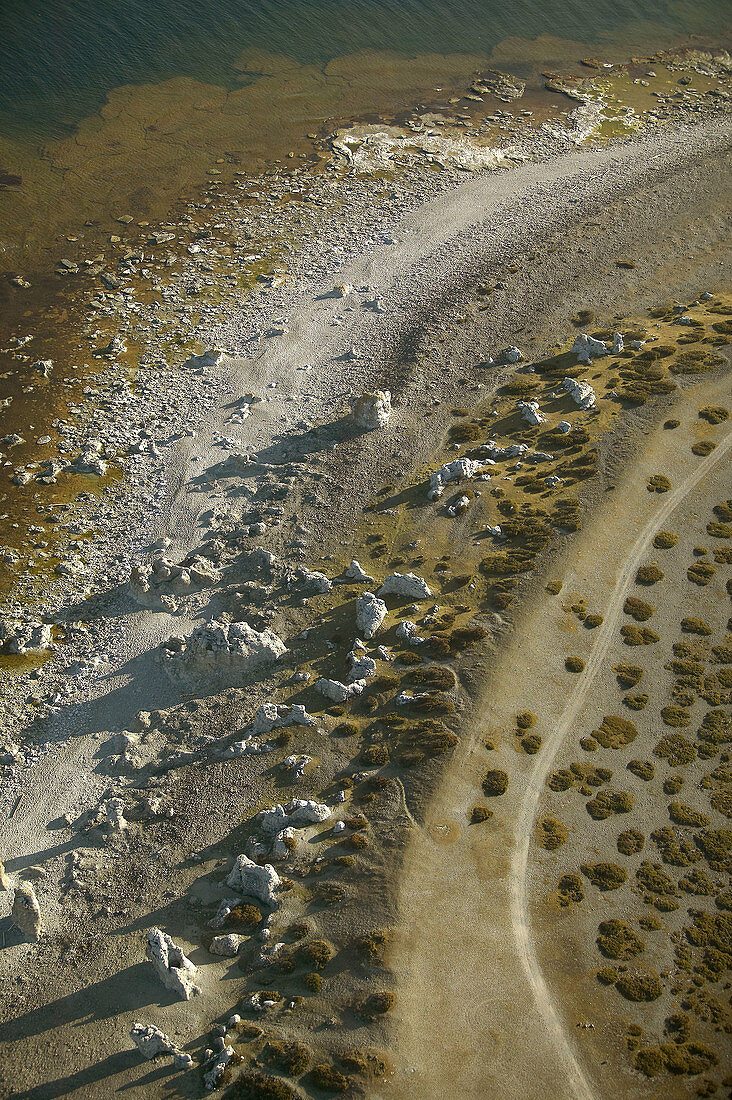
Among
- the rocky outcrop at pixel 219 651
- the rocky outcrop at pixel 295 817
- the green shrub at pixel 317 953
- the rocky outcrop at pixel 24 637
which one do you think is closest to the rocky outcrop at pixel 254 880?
the rocky outcrop at pixel 295 817

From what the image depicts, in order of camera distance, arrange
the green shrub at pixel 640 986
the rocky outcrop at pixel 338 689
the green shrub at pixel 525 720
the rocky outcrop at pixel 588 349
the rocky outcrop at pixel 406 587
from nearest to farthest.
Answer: the green shrub at pixel 640 986 → the green shrub at pixel 525 720 → the rocky outcrop at pixel 338 689 → the rocky outcrop at pixel 406 587 → the rocky outcrop at pixel 588 349

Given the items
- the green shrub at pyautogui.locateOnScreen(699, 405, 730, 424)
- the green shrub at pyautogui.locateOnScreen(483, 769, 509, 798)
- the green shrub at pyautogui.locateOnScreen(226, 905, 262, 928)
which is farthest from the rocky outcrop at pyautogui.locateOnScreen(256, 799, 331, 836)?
the green shrub at pyautogui.locateOnScreen(699, 405, 730, 424)

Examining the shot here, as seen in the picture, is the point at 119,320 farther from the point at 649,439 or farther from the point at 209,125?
the point at 649,439

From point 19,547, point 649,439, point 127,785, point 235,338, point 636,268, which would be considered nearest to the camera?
point 127,785

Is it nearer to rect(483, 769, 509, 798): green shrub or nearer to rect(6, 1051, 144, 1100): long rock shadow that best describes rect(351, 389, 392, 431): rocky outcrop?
rect(483, 769, 509, 798): green shrub

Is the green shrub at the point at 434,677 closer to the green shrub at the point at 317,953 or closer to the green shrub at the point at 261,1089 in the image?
the green shrub at the point at 317,953

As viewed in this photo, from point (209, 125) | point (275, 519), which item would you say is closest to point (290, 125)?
point (209, 125)
